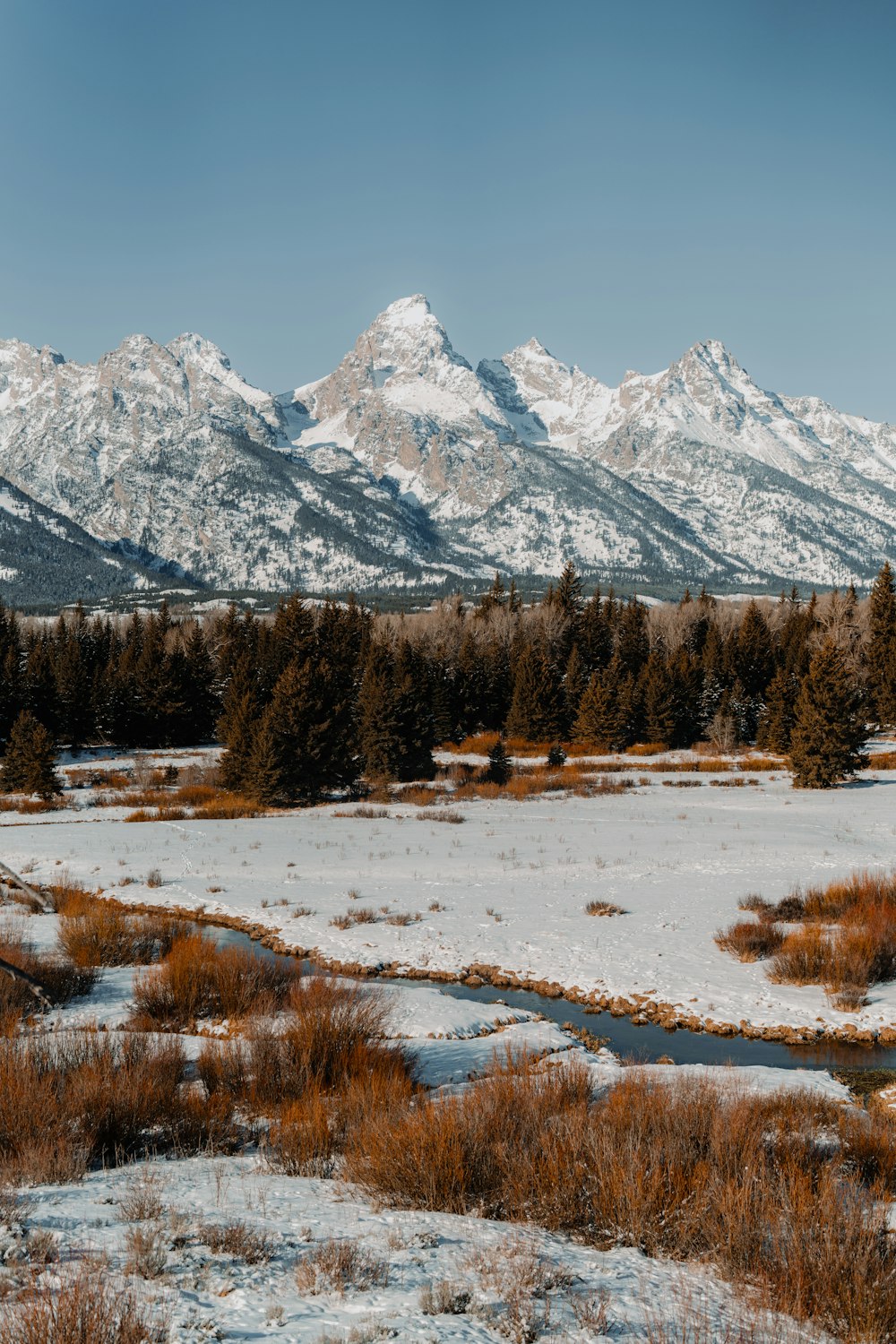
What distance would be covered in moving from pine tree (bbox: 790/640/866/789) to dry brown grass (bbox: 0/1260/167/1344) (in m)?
44.2

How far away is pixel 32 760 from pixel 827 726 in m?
42.7

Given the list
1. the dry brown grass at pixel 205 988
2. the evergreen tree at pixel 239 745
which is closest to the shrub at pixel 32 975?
the dry brown grass at pixel 205 988

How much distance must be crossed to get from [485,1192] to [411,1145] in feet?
1.95

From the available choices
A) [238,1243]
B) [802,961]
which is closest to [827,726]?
[802,961]

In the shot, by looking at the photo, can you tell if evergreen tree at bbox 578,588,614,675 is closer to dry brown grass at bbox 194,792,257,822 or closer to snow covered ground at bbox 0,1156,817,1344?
dry brown grass at bbox 194,792,257,822

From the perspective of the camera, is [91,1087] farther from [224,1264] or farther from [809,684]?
[809,684]

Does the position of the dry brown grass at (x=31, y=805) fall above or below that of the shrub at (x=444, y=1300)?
below

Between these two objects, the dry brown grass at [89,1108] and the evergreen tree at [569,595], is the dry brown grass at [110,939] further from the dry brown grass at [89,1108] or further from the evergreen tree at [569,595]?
the evergreen tree at [569,595]

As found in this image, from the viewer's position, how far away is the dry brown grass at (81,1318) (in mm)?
3150

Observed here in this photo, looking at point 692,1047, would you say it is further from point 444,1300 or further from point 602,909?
point 444,1300

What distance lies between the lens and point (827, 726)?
42750mm

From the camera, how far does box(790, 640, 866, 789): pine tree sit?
139 feet

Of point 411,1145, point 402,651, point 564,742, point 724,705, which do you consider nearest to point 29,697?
point 402,651

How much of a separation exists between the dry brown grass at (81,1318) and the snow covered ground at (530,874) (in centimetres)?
1163
